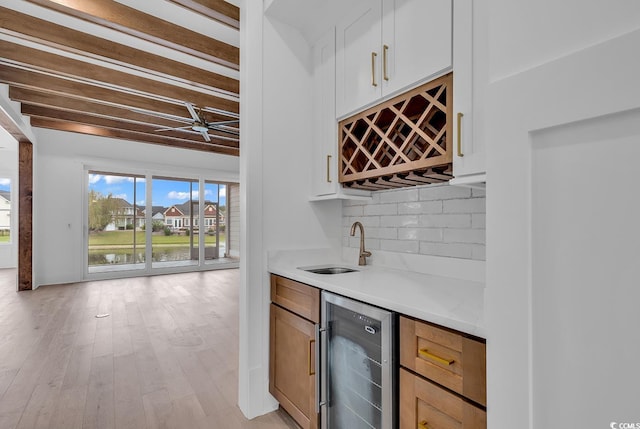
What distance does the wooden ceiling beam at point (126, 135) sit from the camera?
5593mm

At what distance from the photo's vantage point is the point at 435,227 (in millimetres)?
1844

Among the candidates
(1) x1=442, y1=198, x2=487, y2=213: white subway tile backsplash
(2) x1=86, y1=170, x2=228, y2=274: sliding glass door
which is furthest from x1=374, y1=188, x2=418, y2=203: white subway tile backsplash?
(2) x1=86, y1=170, x2=228, y2=274: sliding glass door

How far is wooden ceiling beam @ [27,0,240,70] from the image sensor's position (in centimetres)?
249

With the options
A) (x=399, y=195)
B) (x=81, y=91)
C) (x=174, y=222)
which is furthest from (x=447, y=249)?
(x=174, y=222)

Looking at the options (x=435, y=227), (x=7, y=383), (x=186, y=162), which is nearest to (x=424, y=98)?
(x=435, y=227)

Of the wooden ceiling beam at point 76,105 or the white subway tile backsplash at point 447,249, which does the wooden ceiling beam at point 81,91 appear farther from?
the white subway tile backsplash at point 447,249

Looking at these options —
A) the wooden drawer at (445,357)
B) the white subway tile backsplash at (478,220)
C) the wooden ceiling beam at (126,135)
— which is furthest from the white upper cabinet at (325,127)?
the wooden ceiling beam at (126,135)

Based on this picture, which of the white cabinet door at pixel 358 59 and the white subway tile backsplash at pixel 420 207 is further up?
the white cabinet door at pixel 358 59

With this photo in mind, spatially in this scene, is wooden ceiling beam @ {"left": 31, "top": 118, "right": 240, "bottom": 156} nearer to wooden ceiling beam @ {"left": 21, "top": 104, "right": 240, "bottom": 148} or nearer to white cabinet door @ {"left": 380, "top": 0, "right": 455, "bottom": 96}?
wooden ceiling beam @ {"left": 21, "top": 104, "right": 240, "bottom": 148}

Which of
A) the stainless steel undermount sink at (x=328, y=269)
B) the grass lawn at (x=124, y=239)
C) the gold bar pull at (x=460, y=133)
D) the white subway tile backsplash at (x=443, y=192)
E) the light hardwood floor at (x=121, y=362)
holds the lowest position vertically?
the light hardwood floor at (x=121, y=362)

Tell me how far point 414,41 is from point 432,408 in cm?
156

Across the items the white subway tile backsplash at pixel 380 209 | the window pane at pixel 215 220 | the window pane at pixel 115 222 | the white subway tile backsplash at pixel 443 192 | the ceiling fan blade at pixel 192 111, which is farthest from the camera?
the window pane at pixel 215 220

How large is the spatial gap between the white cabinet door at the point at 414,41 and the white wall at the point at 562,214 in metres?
0.78

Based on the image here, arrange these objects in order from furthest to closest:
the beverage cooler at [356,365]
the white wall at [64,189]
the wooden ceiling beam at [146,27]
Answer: the white wall at [64,189] → the wooden ceiling beam at [146,27] → the beverage cooler at [356,365]
